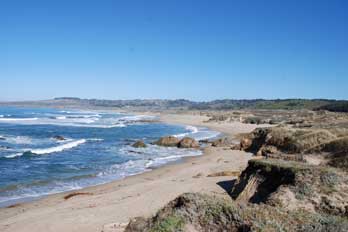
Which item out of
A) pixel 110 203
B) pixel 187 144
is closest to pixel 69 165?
pixel 110 203

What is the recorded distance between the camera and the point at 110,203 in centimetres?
1727

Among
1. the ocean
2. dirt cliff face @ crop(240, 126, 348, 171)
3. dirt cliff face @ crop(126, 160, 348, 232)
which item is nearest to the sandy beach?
the ocean

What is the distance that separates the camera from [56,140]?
48375 millimetres

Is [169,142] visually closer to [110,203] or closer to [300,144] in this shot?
[300,144]

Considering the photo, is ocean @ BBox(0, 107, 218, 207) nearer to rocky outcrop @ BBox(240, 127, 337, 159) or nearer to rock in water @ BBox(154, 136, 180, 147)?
rock in water @ BBox(154, 136, 180, 147)

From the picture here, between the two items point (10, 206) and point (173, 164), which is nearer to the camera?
point (10, 206)

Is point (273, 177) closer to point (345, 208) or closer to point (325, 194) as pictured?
point (325, 194)

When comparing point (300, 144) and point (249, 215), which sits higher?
point (249, 215)

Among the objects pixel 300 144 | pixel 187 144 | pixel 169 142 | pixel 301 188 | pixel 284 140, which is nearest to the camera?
pixel 301 188

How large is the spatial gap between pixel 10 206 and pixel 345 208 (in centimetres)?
1448

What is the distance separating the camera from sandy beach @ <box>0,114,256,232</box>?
14.2m

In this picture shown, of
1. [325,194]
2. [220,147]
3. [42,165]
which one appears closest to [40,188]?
[42,165]

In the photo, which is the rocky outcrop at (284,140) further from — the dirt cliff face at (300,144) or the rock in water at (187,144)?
the rock in water at (187,144)

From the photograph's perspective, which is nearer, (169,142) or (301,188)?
(301,188)
